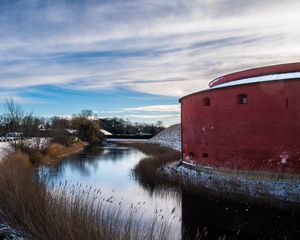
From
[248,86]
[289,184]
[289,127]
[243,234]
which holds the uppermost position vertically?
[248,86]

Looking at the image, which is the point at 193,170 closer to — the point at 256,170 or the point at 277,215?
the point at 256,170

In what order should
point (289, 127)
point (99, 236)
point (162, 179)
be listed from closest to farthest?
point (99, 236) → point (289, 127) → point (162, 179)

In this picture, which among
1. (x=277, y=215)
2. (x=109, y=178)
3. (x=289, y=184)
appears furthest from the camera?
(x=109, y=178)

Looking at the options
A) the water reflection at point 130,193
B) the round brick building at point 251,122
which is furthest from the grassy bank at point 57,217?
the round brick building at point 251,122

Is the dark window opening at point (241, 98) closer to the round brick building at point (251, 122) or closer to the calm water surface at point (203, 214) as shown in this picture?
the round brick building at point (251, 122)

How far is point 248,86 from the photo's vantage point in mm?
11258

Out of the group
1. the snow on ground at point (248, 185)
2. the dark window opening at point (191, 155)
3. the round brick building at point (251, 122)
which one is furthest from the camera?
the dark window opening at point (191, 155)

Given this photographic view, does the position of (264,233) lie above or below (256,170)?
below

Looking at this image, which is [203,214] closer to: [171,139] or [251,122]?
[251,122]

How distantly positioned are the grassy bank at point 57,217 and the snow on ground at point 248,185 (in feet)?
16.2

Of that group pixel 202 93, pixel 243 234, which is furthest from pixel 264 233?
pixel 202 93

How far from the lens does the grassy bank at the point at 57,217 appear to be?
3.88 metres

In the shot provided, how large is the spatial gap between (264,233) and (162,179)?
6.40 metres

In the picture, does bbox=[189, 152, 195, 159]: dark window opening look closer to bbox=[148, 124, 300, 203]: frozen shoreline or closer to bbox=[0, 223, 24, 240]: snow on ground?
bbox=[148, 124, 300, 203]: frozen shoreline
